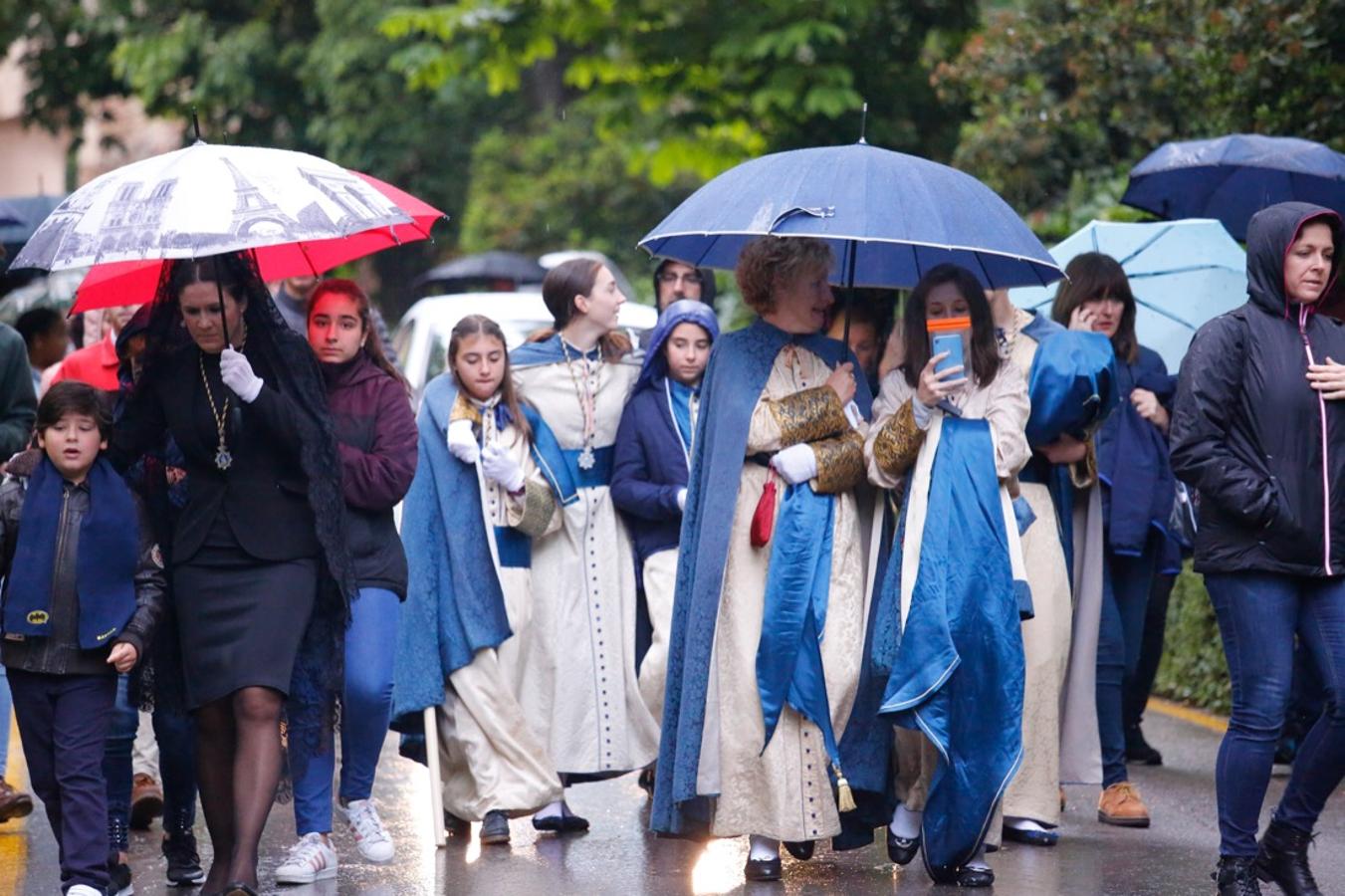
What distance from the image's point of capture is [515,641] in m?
8.17

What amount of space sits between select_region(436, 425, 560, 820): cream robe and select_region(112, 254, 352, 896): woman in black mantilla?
4.39 ft

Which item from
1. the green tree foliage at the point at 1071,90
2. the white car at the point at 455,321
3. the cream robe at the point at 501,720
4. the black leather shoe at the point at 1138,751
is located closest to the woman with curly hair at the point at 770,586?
the cream robe at the point at 501,720

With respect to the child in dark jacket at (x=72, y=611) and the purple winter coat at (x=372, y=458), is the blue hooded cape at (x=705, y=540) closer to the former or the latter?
the purple winter coat at (x=372, y=458)

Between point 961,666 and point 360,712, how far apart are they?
6.48ft

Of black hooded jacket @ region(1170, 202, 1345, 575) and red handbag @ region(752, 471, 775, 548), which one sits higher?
black hooded jacket @ region(1170, 202, 1345, 575)

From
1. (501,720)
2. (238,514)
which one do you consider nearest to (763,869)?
(501,720)

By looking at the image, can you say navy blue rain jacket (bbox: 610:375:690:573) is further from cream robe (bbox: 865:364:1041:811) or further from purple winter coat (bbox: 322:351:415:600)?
cream robe (bbox: 865:364:1041:811)

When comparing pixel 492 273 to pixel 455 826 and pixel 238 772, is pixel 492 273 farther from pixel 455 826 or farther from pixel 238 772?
pixel 238 772

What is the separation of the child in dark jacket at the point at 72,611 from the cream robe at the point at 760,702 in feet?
5.75

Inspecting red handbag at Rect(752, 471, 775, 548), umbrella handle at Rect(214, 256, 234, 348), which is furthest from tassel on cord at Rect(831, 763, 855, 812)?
umbrella handle at Rect(214, 256, 234, 348)

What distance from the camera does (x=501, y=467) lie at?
314 inches

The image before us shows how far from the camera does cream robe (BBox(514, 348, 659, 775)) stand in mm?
8219

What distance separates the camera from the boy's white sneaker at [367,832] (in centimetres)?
748

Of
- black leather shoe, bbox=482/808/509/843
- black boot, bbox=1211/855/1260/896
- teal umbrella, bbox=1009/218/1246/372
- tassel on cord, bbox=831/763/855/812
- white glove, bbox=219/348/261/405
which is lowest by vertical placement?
black leather shoe, bbox=482/808/509/843
